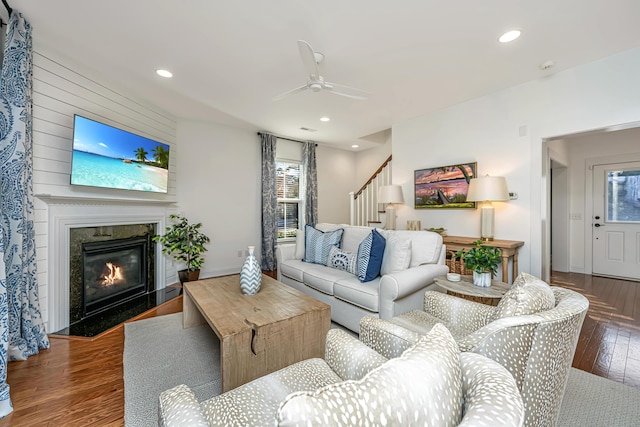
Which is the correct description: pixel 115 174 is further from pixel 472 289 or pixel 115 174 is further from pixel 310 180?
pixel 472 289

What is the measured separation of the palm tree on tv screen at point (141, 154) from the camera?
3.21 meters

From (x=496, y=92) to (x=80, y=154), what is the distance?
4.68 metres

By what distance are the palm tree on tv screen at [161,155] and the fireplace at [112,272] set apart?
3.42 feet

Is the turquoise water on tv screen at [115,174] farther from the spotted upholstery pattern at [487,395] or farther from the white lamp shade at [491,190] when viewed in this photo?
the white lamp shade at [491,190]

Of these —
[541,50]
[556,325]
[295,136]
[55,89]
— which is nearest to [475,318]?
[556,325]

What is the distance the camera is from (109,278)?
315cm

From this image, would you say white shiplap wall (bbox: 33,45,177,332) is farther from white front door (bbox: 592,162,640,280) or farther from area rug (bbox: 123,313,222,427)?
white front door (bbox: 592,162,640,280)

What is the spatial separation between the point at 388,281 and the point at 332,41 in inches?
82.1

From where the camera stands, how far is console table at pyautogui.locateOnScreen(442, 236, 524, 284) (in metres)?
2.99

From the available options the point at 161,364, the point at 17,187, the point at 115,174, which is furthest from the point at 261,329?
the point at 115,174

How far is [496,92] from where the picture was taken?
11.0 feet

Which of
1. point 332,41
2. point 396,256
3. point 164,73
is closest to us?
point 332,41

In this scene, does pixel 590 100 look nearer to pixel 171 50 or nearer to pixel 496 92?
pixel 496 92

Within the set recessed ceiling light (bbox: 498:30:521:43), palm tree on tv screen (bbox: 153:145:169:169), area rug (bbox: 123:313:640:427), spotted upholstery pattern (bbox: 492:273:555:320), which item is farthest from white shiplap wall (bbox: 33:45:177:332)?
recessed ceiling light (bbox: 498:30:521:43)
